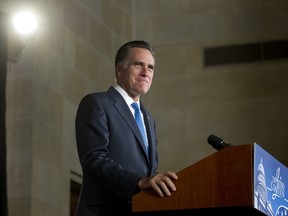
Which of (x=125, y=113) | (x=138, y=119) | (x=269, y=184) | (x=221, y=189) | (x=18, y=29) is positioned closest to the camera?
(x=221, y=189)

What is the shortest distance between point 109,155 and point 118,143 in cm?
7

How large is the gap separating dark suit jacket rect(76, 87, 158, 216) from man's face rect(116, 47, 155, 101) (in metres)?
0.07

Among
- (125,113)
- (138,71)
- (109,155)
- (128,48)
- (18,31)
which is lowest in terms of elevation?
(109,155)

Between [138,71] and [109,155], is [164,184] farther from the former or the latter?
[138,71]

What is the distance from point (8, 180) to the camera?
7.61m

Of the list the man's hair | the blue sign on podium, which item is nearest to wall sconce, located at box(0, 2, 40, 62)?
the man's hair

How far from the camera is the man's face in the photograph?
397cm

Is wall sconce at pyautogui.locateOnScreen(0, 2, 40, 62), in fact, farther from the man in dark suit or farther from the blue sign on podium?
the blue sign on podium

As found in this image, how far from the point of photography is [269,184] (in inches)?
137

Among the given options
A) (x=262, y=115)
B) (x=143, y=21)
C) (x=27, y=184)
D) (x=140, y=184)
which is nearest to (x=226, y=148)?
(x=140, y=184)

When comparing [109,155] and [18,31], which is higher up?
[18,31]

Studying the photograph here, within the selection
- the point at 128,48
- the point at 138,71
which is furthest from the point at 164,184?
the point at 128,48

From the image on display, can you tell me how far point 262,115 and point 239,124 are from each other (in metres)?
0.27

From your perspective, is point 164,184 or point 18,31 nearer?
point 164,184
